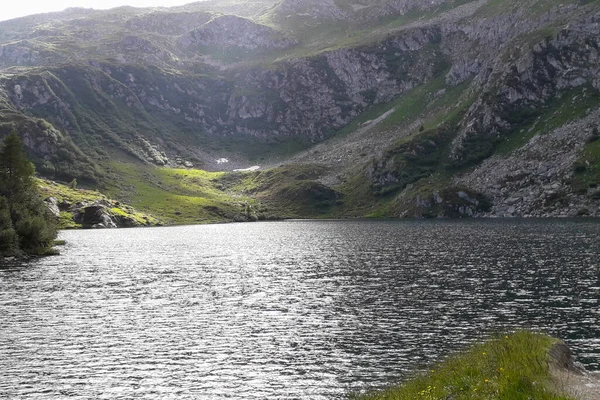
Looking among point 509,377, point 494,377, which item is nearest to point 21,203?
point 494,377

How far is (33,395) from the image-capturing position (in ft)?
104

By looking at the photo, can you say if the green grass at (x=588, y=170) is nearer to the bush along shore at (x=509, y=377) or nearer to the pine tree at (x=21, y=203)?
the bush along shore at (x=509, y=377)

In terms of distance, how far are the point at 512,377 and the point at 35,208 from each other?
408 ft

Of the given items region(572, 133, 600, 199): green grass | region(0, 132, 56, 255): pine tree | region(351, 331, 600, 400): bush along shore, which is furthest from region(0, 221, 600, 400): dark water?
region(572, 133, 600, 199): green grass

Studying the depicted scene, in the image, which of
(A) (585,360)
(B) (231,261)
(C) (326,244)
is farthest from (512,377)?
(C) (326,244)

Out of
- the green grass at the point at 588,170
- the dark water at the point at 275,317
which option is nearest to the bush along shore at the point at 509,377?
the dark water at the point at 275,317

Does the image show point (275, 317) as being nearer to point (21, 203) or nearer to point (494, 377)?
point (494, 377)

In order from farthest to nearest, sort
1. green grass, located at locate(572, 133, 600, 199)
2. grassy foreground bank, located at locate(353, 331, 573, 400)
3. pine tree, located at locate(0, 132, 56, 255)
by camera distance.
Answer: green grass, located at locate(572, 133, 600, 199), pine tree, located at locate(0, 132, 56, 255), grassy foreground bank, located at locate(353, 331, 573, 400)

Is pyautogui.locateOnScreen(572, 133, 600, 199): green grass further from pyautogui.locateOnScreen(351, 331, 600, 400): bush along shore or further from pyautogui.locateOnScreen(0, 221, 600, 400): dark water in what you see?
pyautogui.locateOnScreen(351, 331, 600, 400): bush along shore

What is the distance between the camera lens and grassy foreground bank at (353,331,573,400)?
22688 millimetres

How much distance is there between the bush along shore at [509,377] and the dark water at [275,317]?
4.22 meters

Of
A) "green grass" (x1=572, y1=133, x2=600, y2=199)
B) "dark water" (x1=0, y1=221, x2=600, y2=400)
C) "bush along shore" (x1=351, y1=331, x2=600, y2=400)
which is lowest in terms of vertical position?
"dark water" (x1=0, y1=221, x2=600, y2=400)

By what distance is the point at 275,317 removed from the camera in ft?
172

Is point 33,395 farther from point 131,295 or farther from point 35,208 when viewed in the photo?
point 35,208
